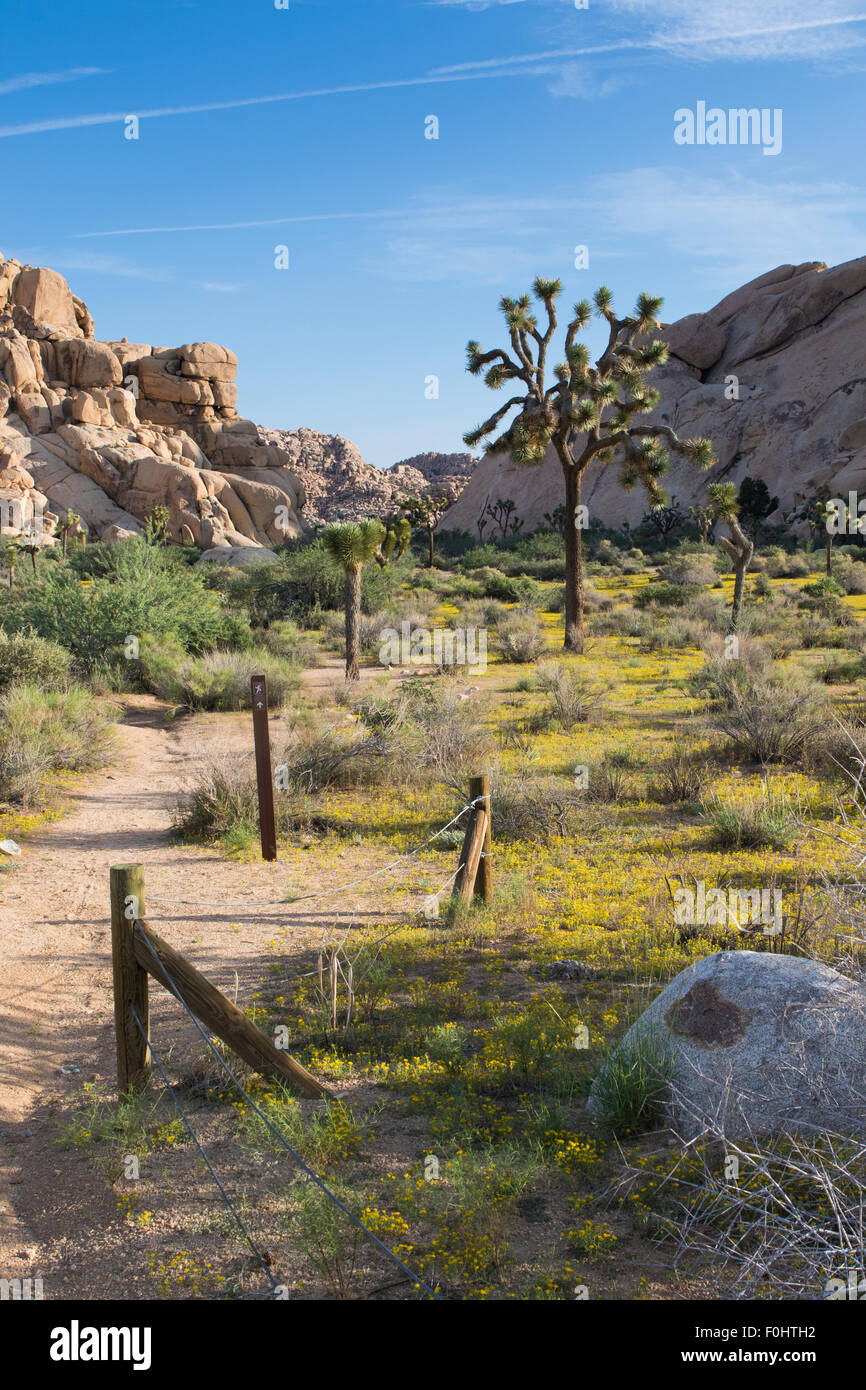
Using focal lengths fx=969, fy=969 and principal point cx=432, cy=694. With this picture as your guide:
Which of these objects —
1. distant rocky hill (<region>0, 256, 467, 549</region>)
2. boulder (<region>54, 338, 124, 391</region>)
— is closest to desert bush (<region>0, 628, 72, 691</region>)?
distant rocky hill (<region>0, 256, 467, 549</region>)

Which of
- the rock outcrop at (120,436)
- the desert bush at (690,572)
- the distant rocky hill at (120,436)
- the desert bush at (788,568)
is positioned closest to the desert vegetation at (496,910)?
the desert bush at (690,572)

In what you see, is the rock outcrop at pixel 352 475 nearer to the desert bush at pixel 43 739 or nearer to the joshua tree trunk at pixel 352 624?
the joshua tree trunk at pixel 352 624

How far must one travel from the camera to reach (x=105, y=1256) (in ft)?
11.8

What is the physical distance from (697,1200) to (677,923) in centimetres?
313

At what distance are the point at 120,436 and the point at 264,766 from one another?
5477 centimetres

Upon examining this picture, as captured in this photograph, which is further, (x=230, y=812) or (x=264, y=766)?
(x=230, y=812)

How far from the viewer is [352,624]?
723 inches

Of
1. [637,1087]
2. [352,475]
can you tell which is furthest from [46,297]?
[637,1087]

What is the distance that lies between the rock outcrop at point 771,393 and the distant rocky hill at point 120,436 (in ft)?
52.6

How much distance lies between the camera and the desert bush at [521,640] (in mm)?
20375

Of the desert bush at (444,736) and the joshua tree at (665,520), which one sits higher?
the joshua tree at (665,520)

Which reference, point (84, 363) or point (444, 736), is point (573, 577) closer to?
point (444, 736)

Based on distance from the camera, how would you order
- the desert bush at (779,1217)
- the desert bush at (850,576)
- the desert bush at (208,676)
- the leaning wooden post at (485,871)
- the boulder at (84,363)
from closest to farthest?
the desert bush at (779,1217) → the leaning wooden post at (485,871) → the desert bush at (208,676) → the desert bush at (850,576) → the boulder at (84,363)
